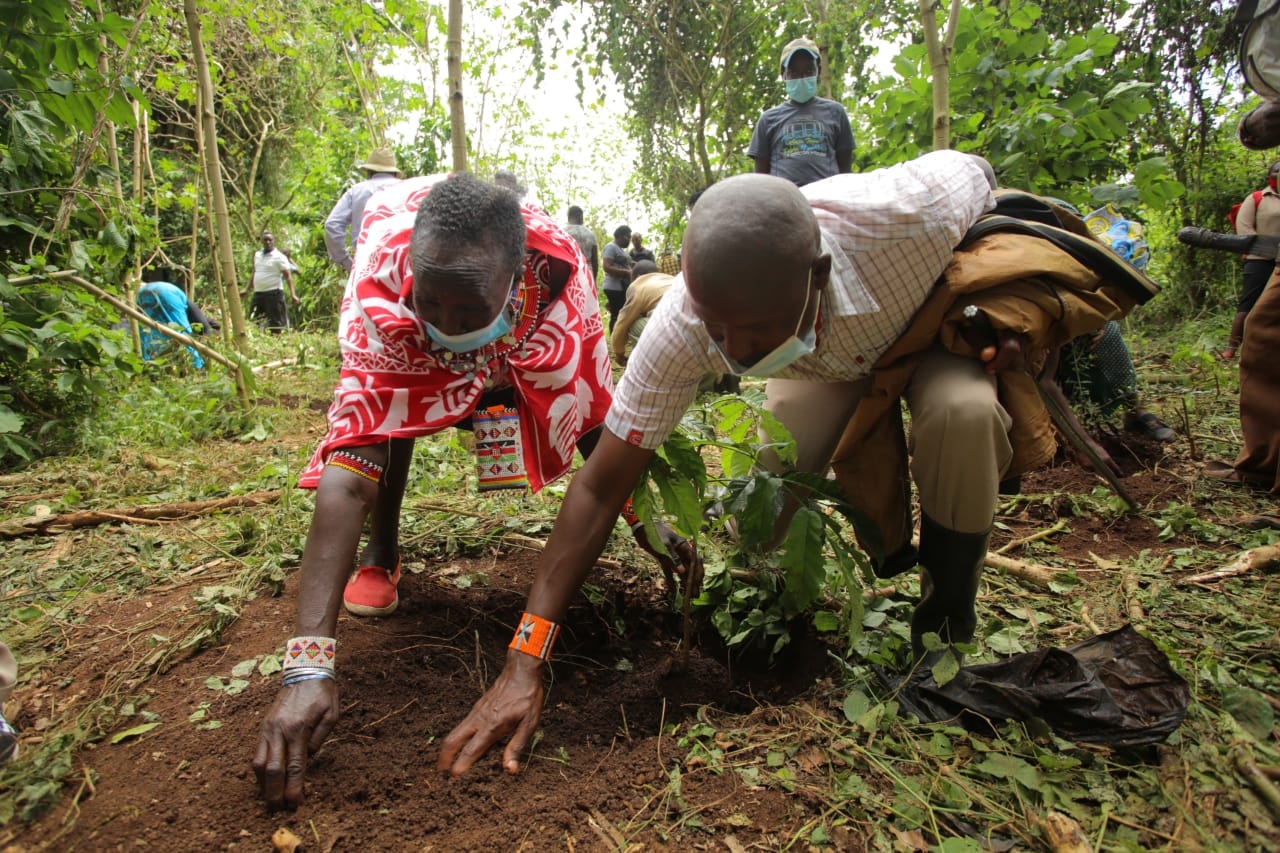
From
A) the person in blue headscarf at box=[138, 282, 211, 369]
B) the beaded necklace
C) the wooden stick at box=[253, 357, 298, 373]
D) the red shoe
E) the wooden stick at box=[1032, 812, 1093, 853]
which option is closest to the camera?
the wooden stick at box=[1032, 812, 1093, 853]

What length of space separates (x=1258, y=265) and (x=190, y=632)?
551 cm

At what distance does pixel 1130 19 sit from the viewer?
21.0 ft

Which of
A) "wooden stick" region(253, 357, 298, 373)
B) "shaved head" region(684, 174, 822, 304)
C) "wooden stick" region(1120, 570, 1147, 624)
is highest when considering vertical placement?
"shaved head" region(684, 174, 822, 304)

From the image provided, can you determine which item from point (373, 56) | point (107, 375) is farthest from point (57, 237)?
point (373, 56)

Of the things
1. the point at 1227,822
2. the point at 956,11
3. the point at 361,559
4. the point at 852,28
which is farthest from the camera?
the point at 852,28

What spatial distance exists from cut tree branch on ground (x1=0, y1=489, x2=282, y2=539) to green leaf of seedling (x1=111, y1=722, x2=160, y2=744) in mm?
1508

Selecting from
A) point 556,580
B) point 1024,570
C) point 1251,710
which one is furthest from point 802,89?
point 1251,710

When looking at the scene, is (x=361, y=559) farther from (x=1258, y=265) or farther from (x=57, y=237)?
(x=1258, y=265)

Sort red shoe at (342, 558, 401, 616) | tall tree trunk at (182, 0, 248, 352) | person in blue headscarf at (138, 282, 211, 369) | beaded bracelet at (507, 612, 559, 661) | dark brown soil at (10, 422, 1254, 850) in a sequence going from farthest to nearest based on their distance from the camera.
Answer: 1. person in blue headscarf at (138, 282, 211, 369)
2. tall tree trunk at (182, 0, 248, 352)
3. red shoe at (342, 558, 401, 616)
4. beaded bracelet at (507, 612, 559, 661)
5. dark brown soil at (10, 422, 1254, 850)

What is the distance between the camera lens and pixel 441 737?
150cm

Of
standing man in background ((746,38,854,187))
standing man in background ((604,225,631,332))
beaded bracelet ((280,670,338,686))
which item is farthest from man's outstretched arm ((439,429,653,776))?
standing man in background ((604,225,631,332))

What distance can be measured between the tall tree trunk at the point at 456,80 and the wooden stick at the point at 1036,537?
2.75 m

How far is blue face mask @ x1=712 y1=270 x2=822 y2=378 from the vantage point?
4.49 ft

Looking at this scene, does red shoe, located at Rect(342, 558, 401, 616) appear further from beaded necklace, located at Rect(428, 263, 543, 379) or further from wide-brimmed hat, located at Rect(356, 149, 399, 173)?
wide-brimmed hat, located at Rect(356, 149, 399, 173)
